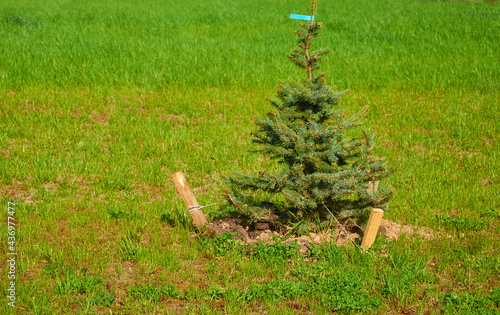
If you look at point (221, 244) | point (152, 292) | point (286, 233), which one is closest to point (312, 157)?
point (286, 233)

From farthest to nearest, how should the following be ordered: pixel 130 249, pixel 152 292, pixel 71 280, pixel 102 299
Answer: pixel 130 249 < pixel 71 280 < pixel 152 292 < pixel 102 299

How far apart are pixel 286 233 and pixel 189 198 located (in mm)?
982

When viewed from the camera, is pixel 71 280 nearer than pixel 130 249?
Yes

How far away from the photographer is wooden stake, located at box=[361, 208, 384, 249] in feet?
14.8

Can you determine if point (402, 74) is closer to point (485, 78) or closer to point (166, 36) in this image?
point (485, 78)

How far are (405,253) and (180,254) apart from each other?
2061 mm

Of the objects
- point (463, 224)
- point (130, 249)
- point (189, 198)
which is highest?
point (189, 198)

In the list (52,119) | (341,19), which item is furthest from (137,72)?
(341,19)

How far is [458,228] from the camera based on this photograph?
5.42 m

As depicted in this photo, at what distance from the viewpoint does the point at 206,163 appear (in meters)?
7.03

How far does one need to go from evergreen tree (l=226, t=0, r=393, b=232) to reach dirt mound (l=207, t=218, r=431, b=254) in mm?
167

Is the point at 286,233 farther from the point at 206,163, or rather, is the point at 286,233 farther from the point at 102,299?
the point at 206,163

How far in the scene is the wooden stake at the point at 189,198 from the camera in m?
4.87

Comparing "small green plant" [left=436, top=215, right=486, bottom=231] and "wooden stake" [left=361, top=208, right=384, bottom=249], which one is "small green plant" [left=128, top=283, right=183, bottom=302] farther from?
"small green plant" [left=436, top=215, right=486, bottom=231]
